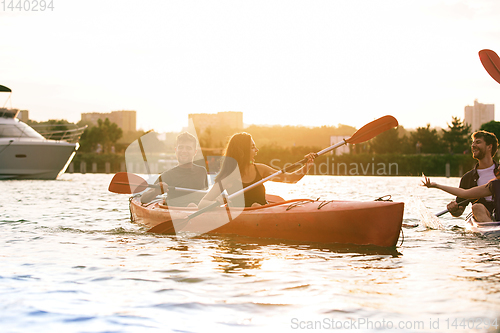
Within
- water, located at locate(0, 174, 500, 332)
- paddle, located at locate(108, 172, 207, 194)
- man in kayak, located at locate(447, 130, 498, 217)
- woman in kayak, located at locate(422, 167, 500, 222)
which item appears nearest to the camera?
water, located at locate(0, 174, 500, 332)

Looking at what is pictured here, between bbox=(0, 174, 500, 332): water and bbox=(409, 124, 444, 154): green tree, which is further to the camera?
bbox=(409, 124, 444, 154): green tree

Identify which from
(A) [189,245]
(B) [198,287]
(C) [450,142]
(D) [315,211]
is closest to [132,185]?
(A) [189,245]

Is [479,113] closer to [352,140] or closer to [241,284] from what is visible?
[352,140]

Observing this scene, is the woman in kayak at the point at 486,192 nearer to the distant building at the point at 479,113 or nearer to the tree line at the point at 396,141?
the tree line at the point at 396,141

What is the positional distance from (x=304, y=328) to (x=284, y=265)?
6.09ft

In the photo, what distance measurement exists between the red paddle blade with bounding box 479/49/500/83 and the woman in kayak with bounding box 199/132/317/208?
3.49 m

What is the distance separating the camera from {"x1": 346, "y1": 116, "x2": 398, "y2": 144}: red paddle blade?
6.56 meters

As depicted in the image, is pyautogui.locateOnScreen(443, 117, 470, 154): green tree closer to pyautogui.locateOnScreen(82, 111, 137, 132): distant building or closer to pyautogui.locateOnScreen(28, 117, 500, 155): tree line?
pyautogui.locateOnScreen(28, 117, 500, 155): tree line

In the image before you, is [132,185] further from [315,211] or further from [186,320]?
[186,320]

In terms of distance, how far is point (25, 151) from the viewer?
26.1 meters

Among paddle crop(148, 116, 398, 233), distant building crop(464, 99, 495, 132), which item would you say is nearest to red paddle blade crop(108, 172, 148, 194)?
paddle crop(148, 116, 398, 233)

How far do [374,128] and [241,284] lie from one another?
3674mm

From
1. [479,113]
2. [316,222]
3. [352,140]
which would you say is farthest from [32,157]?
[479,113]

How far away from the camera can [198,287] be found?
3.96m
